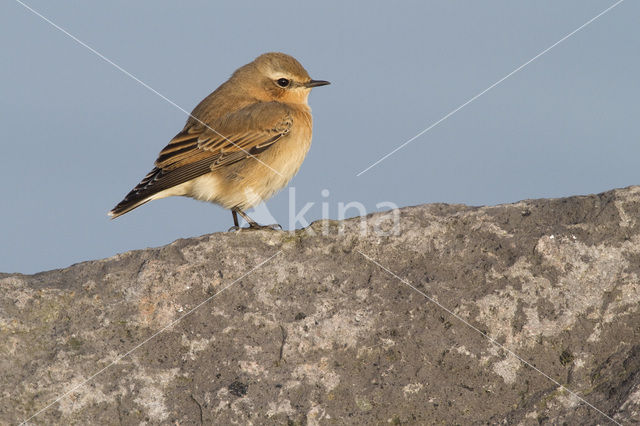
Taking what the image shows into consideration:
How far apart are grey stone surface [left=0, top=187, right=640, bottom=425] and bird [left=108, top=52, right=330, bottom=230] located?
234 centimetres

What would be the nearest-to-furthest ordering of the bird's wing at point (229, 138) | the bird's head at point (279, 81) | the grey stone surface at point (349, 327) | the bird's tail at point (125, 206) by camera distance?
Answer: the grey stone surface at point (349, 327) → the bird's tail at point (125, 206) → the bird's wing at point (229, 138) → the bird's head at point (279, 81)

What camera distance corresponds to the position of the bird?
8.41 meters

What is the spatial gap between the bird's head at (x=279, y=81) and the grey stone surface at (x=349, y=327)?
378 cm

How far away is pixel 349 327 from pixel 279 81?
17.0 ft

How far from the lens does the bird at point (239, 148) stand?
27.6ft

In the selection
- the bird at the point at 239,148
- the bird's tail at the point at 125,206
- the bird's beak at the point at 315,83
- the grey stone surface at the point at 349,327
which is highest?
the bird's beak at the point at 315,83

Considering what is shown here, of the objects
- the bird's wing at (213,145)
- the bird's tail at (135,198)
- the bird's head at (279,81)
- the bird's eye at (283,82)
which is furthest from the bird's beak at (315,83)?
the bird's tail at (135,198)

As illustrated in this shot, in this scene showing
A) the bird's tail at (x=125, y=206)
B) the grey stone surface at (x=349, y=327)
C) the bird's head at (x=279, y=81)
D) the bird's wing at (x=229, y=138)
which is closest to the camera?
the grey stone surface at (x=349, y=327)

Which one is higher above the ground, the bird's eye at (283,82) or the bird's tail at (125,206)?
the bird's eye at (283,82)

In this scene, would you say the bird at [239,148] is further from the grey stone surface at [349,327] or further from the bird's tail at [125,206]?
the grey stone surface at [349,327]

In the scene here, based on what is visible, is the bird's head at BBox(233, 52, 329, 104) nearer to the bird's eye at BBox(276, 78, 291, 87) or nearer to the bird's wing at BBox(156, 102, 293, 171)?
the bird's eye at BBox(276, 78, 291, 87)

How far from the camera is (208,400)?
15.3 feet

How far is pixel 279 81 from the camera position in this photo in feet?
31.5


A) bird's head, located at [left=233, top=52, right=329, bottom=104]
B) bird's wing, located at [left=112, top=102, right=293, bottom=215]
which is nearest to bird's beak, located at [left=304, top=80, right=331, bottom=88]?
bird's head, located at [left=233, top=52, right=329, bottom=104]
